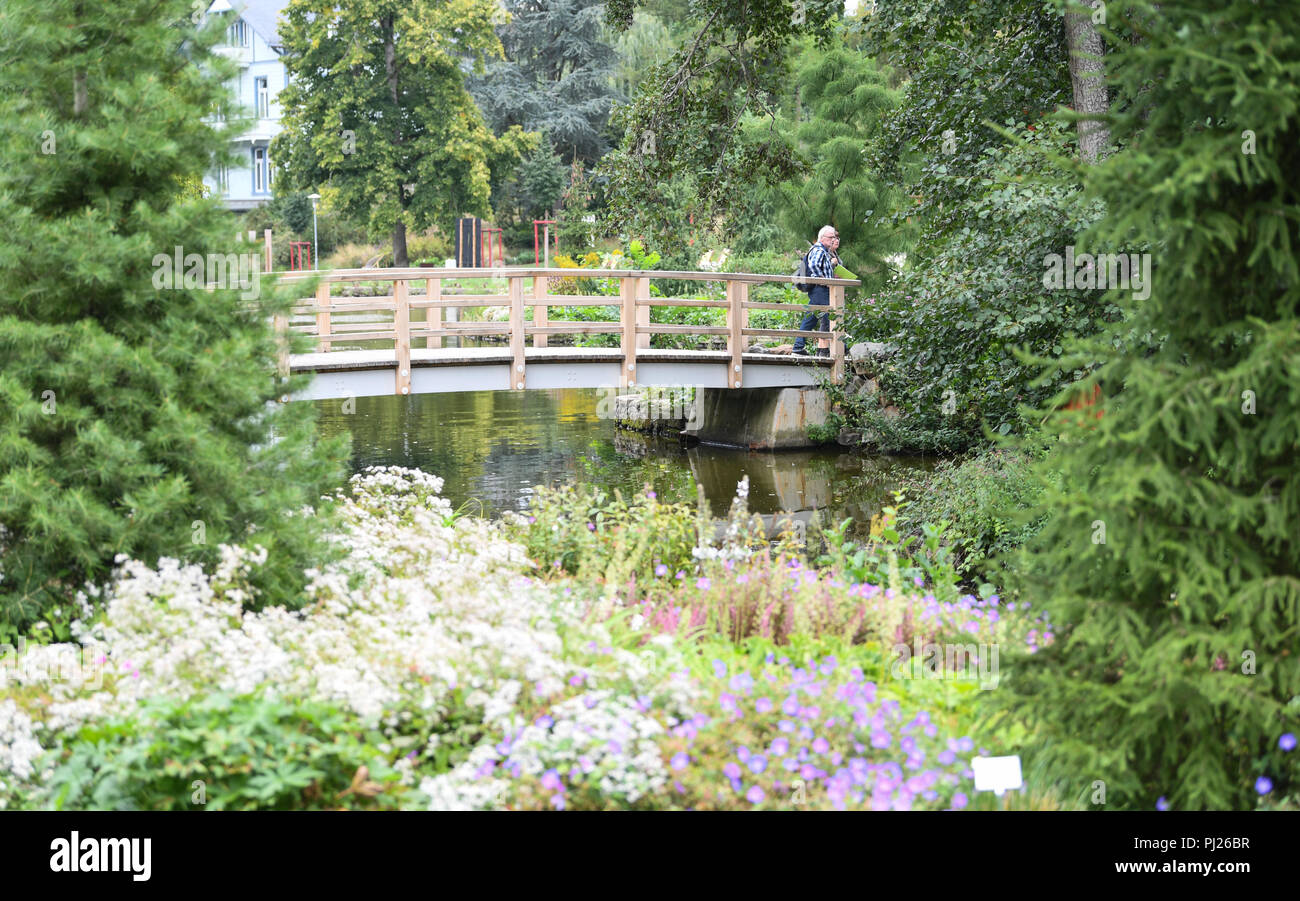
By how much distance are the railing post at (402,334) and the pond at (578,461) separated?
3.72 feet

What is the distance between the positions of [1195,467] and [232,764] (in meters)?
2.69

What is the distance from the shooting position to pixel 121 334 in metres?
5.07

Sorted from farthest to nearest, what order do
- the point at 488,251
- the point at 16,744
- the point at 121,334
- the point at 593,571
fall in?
the point at 488,251
the point at 593,571
the point at 121,334
the point at 16,744

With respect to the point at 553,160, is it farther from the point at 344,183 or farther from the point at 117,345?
the point at 117,345

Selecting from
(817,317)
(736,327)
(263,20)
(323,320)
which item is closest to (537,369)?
(323,320)

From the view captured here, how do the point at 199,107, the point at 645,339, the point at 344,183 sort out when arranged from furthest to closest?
the point at 344,183 → the point at 645,339 → the point at 199,107

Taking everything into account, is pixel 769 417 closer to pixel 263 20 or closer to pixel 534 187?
pixel 534 187

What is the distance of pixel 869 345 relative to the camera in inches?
714

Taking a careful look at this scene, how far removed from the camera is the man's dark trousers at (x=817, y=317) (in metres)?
16.8

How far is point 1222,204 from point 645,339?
1477 cm

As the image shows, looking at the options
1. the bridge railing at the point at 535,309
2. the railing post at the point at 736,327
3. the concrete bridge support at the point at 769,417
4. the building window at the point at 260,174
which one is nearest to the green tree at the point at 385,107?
the building window at the point at 260,174

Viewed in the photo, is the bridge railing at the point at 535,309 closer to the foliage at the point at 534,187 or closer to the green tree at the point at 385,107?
the green tree at the point at 385,107

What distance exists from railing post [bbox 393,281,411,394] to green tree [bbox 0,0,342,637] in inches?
325
